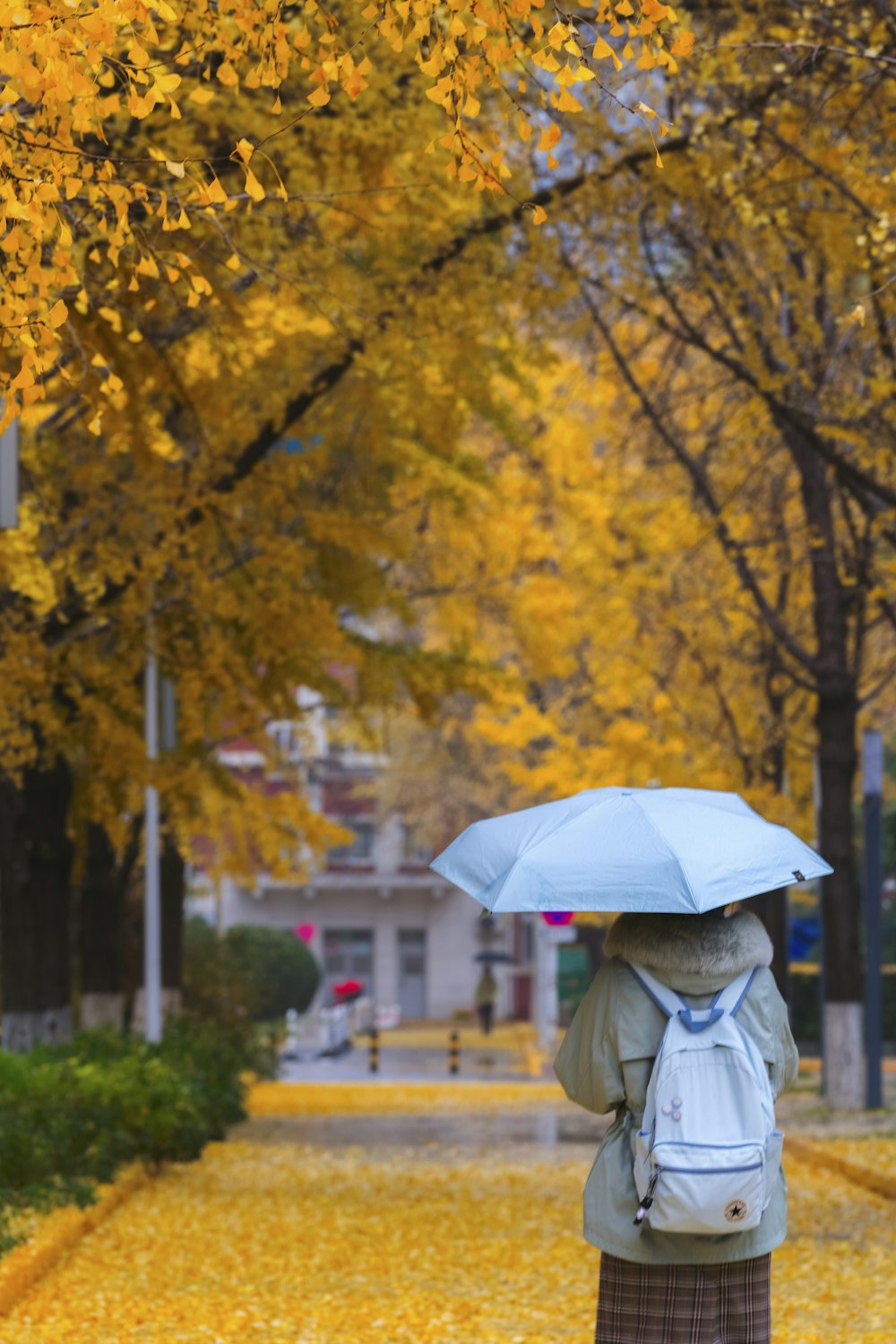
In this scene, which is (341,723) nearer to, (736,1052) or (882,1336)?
(882,1336)

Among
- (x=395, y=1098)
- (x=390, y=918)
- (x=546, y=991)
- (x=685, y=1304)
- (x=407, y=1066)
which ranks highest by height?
(x=390, y=918)

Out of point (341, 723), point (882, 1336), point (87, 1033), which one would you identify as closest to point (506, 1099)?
point (341, 723)

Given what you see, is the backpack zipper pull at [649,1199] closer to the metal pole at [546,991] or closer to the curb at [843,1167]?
the curb at [843,1167]

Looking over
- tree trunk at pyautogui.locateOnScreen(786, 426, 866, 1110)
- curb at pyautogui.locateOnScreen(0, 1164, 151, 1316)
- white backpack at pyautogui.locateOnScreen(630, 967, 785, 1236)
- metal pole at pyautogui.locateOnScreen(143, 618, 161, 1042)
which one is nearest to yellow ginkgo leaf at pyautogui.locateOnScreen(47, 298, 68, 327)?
white backpack at pyautogui.locateOnScreen(630, 967, 785, 1236)

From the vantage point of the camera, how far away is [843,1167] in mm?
14430

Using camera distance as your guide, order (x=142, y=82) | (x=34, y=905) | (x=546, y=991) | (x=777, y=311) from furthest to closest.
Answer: (x=546, y=991), (x=777, y=311), (x=34, y=905), (x=142, y=82)

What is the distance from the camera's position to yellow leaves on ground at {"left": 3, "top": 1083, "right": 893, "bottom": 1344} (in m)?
8.55

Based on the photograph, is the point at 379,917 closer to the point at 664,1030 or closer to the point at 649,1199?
the point at 664,1030

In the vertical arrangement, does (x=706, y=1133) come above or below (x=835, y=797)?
below

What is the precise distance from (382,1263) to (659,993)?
5.81 metres

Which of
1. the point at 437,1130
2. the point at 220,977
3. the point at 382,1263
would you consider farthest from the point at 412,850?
the point at 382,1263

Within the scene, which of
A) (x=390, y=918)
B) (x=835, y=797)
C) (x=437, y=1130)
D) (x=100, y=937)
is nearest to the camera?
(x=100, y=937)

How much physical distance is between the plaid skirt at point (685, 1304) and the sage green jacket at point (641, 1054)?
0.08 metres

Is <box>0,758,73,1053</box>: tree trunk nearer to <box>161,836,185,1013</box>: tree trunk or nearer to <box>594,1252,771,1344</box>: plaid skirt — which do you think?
<box>161,836,185,1013</box>: tree trunk
